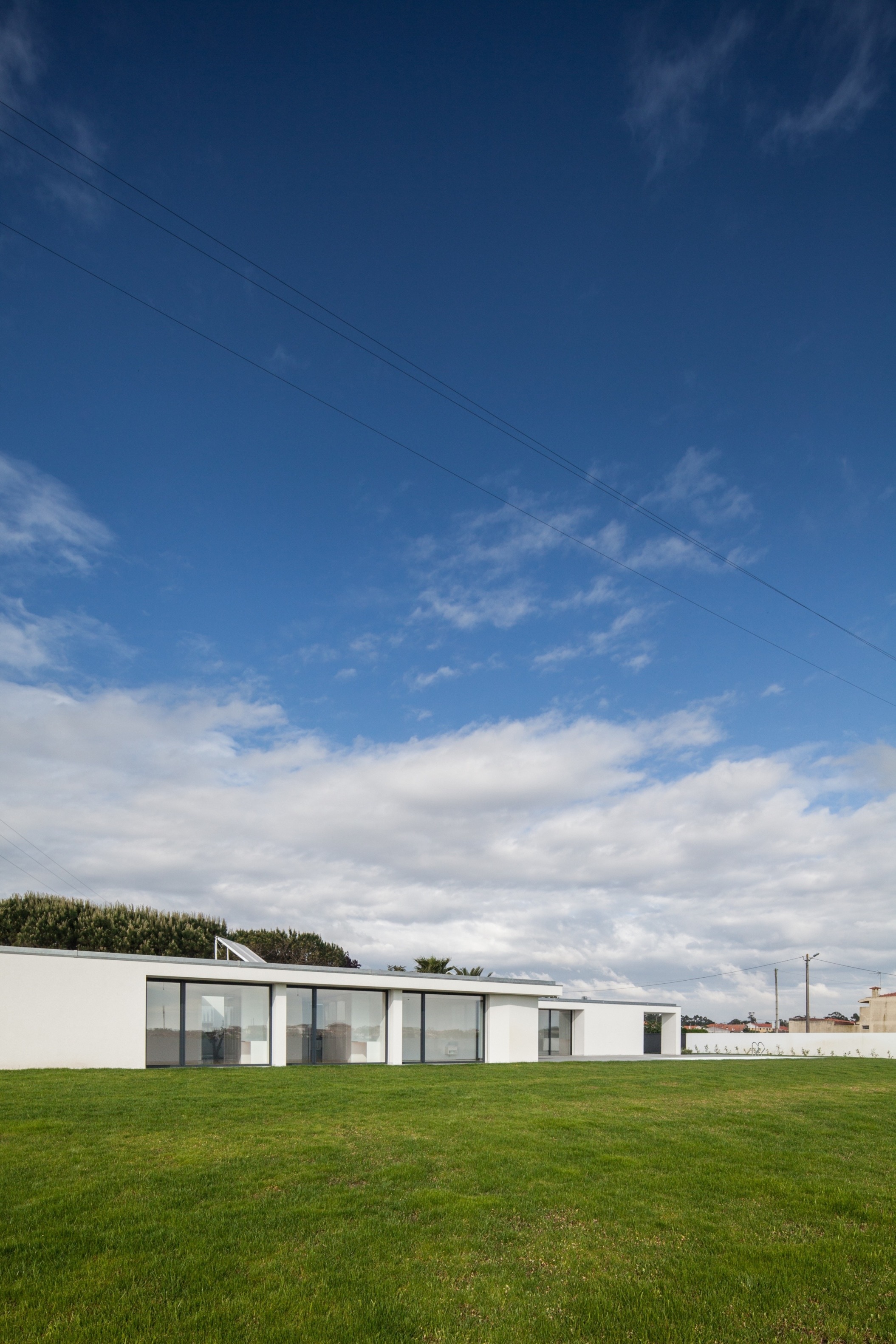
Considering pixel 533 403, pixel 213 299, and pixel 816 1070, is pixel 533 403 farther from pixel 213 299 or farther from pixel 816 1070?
pixel 816 1070

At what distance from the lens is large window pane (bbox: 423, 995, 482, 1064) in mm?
29906

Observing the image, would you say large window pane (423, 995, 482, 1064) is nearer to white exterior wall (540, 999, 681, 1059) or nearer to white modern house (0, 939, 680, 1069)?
white modern house (0, 939, 680, 1069)

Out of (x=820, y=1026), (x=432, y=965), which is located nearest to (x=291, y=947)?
(x=432, y=965)

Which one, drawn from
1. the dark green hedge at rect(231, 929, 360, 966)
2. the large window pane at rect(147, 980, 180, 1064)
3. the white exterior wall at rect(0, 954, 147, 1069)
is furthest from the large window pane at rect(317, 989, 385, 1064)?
the dark green hedge at rect(231, 929, 360, 966)

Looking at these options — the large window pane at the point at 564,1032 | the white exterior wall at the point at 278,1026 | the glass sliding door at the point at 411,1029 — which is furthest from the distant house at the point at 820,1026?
the white exterior wall at the point at 278,1026

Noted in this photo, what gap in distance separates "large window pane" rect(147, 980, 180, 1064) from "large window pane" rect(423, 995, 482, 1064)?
908 centimetres

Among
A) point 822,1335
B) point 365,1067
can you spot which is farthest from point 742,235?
point 365,1067

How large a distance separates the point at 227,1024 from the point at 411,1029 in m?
6.79

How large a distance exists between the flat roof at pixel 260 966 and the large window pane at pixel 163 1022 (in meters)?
0.93

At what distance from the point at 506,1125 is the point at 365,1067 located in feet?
42.6

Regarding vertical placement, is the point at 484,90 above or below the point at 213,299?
above

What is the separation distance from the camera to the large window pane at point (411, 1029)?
95.8 feet

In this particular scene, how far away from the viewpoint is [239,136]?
13.6 m

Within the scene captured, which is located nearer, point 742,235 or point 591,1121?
point 591,1121
